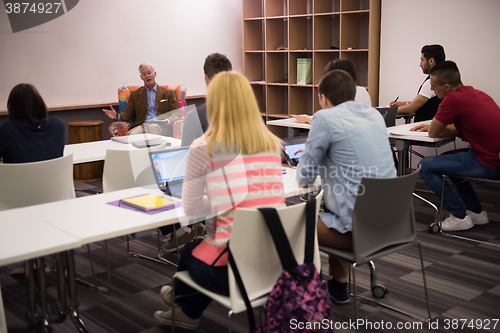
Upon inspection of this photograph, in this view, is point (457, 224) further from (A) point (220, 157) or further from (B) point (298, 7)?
(B) point (298, 7)

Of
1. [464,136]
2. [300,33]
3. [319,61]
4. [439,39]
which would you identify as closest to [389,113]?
[464,136]

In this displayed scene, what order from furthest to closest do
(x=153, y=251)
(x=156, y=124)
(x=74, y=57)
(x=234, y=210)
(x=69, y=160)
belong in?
(x=74, y=57)
(x=156, y=124)
(x=153, y=251)
(x=69, y=160)
(x=234, y=210)

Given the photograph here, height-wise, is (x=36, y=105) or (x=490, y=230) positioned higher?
(x=36, y=105)

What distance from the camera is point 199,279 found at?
2.20 m

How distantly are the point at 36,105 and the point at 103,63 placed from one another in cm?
389

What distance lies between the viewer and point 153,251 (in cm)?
397

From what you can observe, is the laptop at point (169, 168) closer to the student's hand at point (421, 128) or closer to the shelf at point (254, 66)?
the student's hand at point (421, 128)

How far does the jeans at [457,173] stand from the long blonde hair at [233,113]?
2488mm

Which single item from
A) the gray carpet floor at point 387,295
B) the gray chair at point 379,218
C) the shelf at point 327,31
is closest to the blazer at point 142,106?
the shelf at point 327,31

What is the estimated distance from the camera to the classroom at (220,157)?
222 centimetres

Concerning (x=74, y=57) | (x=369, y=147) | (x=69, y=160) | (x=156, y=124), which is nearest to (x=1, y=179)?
(x=69, y=160)

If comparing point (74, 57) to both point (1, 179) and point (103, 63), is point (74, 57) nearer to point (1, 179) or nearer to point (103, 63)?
point (103, 63)

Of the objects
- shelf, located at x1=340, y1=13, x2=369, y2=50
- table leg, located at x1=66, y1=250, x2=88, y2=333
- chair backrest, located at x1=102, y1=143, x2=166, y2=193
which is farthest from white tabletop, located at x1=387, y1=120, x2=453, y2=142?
table leg, located at x1=66, y1=250, x2=88, y2=333

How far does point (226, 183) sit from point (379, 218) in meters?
→ 0.82
